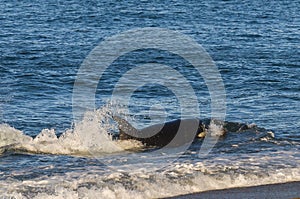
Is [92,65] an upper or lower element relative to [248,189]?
upper

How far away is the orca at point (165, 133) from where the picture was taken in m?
14.4

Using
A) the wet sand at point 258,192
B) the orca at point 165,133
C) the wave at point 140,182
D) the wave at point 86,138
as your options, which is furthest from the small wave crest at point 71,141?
the wet sand at point 258,192

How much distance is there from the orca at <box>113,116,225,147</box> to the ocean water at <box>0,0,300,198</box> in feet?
0.72

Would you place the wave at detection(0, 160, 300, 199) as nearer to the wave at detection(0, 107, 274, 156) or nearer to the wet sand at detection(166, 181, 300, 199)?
the wet sand at detection(166, 181, 300, 199)

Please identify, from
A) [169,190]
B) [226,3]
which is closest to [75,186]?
[169,190]

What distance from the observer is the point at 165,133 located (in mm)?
14750

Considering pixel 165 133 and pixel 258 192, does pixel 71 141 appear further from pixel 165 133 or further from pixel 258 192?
pixel 258 192

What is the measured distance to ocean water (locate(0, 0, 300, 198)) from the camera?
39.4 ft

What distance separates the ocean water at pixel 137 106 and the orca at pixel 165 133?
22 centimetres

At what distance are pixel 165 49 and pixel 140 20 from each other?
26.3 feet

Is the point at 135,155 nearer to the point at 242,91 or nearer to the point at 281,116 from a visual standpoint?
the point at 281,116

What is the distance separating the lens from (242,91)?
20703mm

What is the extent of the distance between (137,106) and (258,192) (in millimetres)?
7658

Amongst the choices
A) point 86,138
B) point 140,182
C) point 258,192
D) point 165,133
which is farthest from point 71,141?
point 258,192
